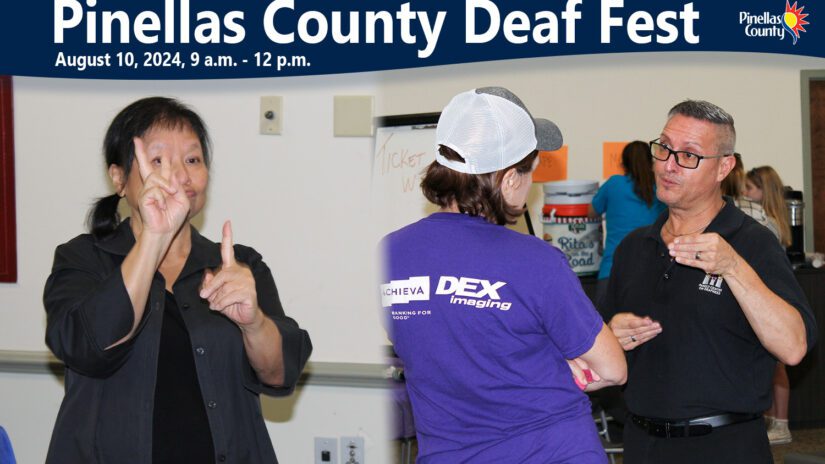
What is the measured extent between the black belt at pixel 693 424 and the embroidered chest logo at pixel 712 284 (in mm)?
313

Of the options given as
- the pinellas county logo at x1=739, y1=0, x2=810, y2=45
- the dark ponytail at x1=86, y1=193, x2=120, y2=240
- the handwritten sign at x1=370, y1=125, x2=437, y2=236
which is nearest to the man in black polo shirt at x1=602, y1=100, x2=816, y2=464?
the dark ponytail at x1=86, y1=193, x2=120, y2=240

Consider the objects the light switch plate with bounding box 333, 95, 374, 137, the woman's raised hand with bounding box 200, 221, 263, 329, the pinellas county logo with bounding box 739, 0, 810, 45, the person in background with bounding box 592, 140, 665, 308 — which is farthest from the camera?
the pinellas county logo with bounding box 739, 0, 810, 45

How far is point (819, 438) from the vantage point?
18.0ft

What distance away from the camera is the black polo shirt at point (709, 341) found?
2244mm

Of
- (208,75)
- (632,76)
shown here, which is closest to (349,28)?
(208,75)

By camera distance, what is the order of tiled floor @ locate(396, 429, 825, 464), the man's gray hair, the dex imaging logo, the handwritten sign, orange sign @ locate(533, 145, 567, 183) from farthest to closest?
orange sign @ locate(533, 145, 567, 183), tiled floor @ locate(396, 429, 825, 464), the handwritten sign, the man's gray hair, the dex imaging logo

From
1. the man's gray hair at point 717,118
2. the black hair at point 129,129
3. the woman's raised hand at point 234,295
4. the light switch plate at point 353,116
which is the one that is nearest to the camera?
the woman's raised hand at point 234,295

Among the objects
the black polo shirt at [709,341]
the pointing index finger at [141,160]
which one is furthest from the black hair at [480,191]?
the black polo shirt at [709,341]

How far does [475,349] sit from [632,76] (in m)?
5.04

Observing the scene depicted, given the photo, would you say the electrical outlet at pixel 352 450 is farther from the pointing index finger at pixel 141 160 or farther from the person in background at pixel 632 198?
the person in background at pixel 632 198

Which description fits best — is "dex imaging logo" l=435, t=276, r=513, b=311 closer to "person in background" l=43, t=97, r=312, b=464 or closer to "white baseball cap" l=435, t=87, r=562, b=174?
"white baseball cap" l=435, t=87, r=562, b=174

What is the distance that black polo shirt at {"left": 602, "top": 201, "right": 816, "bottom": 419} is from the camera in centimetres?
224

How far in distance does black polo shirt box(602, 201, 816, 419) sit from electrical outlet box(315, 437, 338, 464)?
1.41 metres

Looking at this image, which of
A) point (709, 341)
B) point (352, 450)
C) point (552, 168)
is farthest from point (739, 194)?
point (709, 341)
